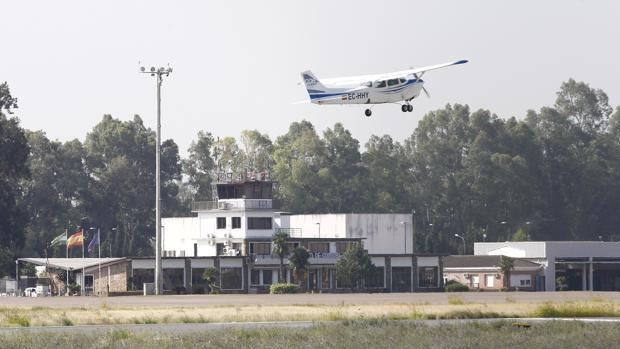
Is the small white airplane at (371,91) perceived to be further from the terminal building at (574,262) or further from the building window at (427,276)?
the terminal building at (574,262)

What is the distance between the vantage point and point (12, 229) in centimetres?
15475

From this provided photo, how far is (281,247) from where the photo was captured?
454ft

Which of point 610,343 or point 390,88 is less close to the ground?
point 390,88

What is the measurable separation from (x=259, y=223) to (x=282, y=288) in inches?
564

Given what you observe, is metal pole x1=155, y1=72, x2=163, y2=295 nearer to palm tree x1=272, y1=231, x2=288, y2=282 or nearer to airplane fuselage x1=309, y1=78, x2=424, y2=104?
palm tree x1=272, y1=231, x2=288, y2=282

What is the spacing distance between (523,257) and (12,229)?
180 ft

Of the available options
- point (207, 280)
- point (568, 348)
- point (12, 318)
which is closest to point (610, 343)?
point (568, 348)

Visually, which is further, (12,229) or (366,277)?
(12,229)

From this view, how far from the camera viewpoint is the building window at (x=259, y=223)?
14300 centimetres

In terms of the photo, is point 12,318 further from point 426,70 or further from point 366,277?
point 366,277

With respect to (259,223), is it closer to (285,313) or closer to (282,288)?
(282,288)

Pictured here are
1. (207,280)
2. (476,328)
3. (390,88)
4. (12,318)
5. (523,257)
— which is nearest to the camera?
(476,328)

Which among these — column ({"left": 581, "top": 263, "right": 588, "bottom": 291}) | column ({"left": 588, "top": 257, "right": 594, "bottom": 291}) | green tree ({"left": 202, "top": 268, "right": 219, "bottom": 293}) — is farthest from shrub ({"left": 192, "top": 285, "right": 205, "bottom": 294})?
column ({"left": 581, "top": 263, "right": 588, "bottom": 291})

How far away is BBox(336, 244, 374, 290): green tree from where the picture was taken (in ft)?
454
